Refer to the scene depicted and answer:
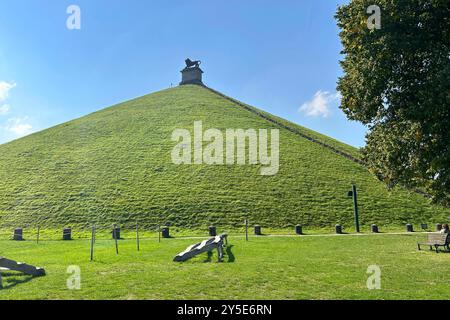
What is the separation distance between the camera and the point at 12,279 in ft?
34.9

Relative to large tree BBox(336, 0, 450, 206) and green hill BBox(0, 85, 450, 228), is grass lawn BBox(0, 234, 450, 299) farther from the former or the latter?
green hill BBox(0, 85, 450, 228)

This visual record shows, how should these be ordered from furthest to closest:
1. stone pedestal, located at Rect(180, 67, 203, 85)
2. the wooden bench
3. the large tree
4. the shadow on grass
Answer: stone pedestal, located at Rect(180, 67, 203, 85)
the wooden bench
the large tree
the shadow on grass

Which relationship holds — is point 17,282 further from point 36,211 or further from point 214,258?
point 36,211

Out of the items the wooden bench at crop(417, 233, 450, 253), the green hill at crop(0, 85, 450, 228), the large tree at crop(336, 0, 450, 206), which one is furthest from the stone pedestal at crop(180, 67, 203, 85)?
the wooden bench at crop(417, 233, 450, 253)

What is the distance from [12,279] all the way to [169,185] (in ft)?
106

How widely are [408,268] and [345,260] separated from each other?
103 inches

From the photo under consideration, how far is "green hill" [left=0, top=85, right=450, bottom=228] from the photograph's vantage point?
116 feet

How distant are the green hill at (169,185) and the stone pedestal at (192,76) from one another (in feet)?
124

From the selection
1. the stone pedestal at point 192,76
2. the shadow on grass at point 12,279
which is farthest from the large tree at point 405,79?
the stone pedestal at point 192,76

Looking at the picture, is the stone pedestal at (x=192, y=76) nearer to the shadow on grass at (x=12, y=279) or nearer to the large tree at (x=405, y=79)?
the large tree at (x=405, y=79)

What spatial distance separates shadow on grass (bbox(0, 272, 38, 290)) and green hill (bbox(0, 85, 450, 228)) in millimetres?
21670

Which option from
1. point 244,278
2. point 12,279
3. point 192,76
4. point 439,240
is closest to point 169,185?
point 439,240

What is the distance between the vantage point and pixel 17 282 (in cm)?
1017

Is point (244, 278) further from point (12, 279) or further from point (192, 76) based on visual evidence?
point (192, 76)
